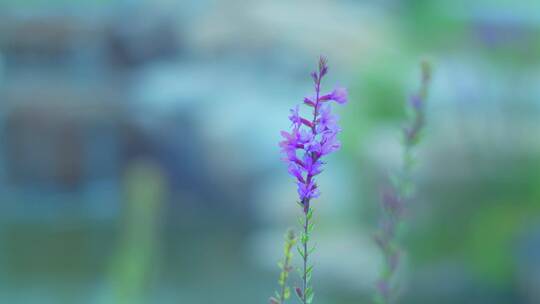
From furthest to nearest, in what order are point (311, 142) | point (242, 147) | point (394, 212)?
point (242, 147) < point (394, 212) < point (311, 142)

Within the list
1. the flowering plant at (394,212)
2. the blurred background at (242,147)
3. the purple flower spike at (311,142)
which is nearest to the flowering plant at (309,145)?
the purple flower spike at (311,142)

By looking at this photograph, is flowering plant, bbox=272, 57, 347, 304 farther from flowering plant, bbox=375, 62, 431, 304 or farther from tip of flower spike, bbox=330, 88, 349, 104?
flowering plant, bbox=375, 62, 431, 304

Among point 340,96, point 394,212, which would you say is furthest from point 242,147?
point 340,96

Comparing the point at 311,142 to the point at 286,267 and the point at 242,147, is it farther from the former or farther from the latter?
the point at 242,147

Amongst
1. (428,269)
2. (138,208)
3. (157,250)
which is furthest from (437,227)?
(157,250)

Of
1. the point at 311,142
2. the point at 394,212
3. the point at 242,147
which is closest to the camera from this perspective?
the point at 311,142

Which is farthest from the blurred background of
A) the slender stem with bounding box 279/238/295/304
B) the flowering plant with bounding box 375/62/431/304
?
the slender stem with bounding box 279/238/295/304

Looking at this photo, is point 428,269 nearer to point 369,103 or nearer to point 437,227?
point 437,227
